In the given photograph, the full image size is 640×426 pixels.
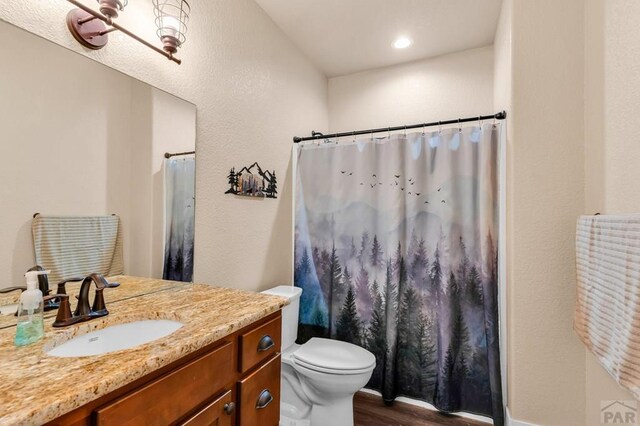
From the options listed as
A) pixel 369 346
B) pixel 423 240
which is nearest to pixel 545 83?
pixel 423 240

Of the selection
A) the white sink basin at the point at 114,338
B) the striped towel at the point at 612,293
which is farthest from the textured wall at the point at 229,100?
the striped towel at the point at 612,293

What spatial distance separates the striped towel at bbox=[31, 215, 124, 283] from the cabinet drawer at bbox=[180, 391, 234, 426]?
0.67 metres

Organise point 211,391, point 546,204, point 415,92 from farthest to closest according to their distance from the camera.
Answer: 1. point 415,92
2. point 546,204
3. point 211,391

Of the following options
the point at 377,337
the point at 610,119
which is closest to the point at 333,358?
the point at 377,337

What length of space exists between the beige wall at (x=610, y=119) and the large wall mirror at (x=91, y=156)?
1.83 m

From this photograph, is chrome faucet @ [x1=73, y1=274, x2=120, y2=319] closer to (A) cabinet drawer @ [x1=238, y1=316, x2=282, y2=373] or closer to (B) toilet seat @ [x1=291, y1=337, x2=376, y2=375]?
(A) cabinet drawer @ [x1=238, y1=316, x2=282, y2=373]

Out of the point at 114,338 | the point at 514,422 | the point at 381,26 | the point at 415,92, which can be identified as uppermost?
the point at 381,26

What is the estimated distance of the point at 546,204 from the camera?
1551mm

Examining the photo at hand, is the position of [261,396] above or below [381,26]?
below

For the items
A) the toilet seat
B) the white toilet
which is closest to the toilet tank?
the white toilet

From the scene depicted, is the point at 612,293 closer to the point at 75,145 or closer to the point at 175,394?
the point at 175,394

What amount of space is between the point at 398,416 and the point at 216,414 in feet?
4.78

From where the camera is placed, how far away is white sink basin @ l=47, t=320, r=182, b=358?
852 mm

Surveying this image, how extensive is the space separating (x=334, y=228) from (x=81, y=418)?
1.77 metres
